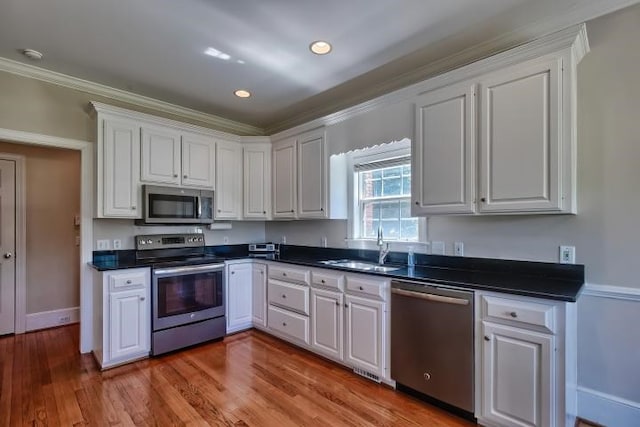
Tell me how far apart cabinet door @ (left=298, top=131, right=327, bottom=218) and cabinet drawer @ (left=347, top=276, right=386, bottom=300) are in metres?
0.98

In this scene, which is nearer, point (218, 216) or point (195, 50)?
point (195, 50)

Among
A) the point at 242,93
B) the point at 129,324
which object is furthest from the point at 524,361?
the point at 242,93

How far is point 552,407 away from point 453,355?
1.77ft

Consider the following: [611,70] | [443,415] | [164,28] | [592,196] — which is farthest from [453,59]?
[443,415]

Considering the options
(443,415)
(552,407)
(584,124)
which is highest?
(584,124)

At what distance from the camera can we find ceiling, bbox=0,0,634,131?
2127mm

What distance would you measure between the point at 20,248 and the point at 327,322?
367 cm

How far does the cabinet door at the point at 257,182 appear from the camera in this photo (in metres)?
4.12

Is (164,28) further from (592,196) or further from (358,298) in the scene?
(592,196)

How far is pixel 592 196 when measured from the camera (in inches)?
82.7

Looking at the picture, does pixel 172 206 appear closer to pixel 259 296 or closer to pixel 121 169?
pixel 121 169

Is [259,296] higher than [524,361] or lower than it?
lower

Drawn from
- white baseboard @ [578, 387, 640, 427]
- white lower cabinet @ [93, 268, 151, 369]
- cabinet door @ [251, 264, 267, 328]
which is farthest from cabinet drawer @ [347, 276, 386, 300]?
white lower cabinet @ [93, 268, 151, 369]

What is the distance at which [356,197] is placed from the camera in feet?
11.8
